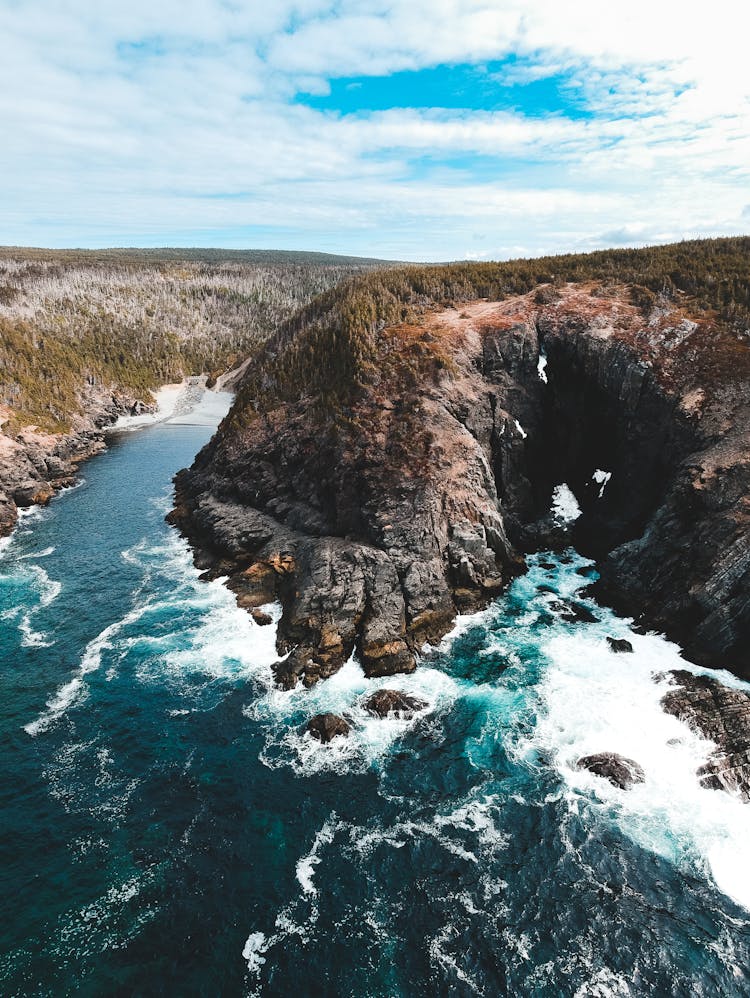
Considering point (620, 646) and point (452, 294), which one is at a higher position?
point (452, 294)

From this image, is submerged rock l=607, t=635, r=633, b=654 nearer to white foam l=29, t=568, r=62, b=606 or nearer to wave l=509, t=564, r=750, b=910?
wave l=509, t=564, r=750, b=910

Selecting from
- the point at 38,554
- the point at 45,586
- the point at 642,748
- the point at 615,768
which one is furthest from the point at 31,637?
the point at 642,748

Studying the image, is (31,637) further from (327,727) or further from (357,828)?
(357,828)

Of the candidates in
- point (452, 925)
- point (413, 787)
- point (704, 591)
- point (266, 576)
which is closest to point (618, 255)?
point (704, 591)

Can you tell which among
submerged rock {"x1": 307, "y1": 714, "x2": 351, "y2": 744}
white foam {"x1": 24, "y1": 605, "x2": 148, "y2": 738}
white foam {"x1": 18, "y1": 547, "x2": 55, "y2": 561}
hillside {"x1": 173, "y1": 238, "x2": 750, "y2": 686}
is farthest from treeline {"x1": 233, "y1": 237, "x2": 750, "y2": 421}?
submerged rock {"x1": 307, "y1": 714, "x2": 351, "y2": 744}

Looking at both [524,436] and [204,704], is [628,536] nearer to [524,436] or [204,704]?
[524,436]

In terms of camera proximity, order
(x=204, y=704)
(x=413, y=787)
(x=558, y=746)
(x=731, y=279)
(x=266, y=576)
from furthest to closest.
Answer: (x=731, y=279), (x=266, y=576), (x=204, y=704), (x=558, y=746), (x=413, y=787)
